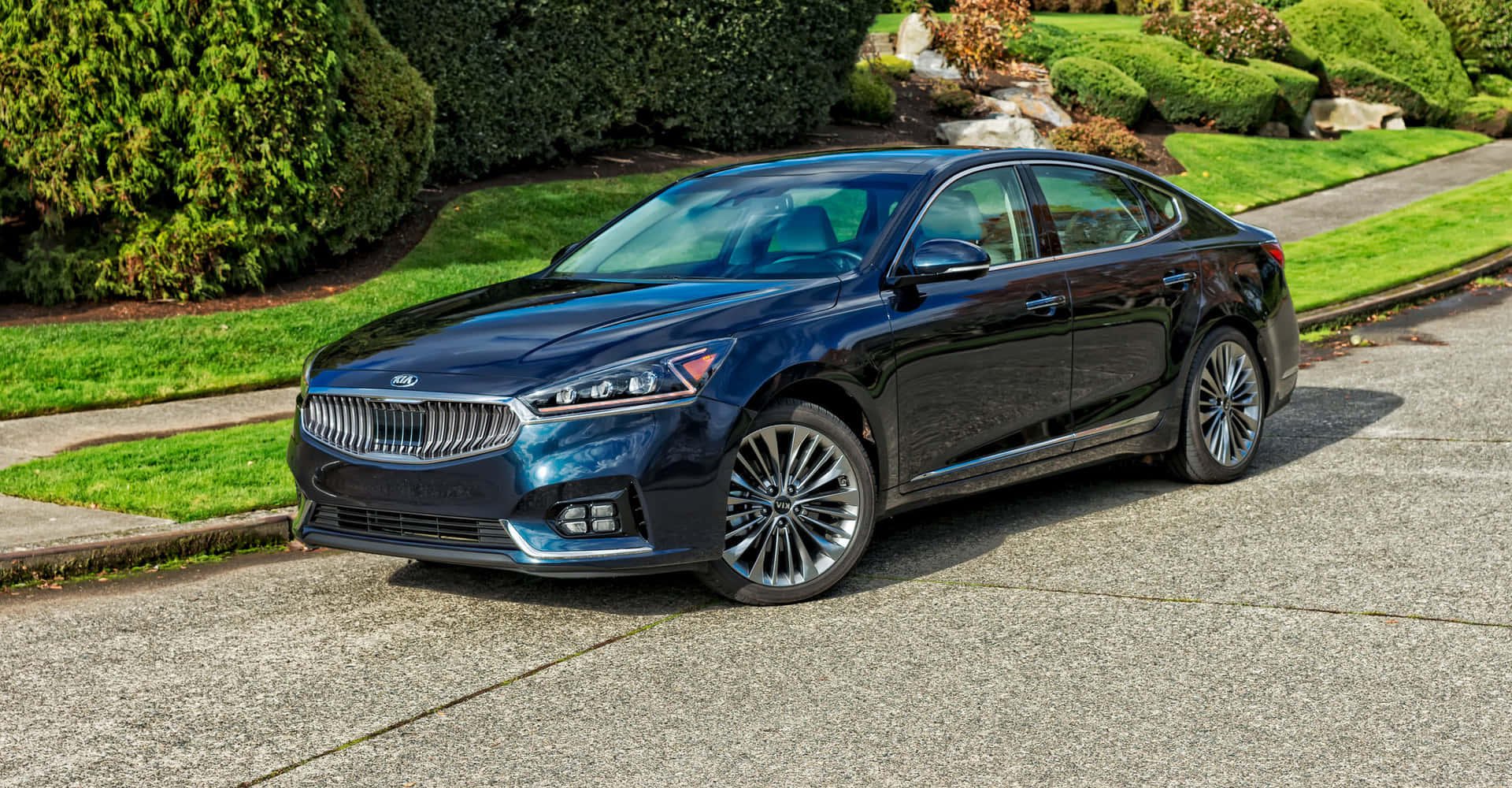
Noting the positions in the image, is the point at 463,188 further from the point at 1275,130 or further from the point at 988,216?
the point at 1275,130

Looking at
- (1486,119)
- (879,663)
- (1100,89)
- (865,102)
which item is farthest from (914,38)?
(879,663)

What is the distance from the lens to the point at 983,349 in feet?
21.2

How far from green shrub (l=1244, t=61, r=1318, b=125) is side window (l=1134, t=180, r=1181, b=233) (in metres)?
23.0

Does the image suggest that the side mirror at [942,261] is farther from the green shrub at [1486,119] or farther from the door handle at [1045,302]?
the green shrub at [1486,119]

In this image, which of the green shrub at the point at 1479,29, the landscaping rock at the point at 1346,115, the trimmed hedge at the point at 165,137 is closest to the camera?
the trimmed hedge at the point at 165,137

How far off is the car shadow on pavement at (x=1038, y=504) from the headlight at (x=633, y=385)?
3.77 feet

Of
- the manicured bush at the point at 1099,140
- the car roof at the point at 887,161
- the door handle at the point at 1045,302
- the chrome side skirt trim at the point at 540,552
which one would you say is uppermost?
the car roof at the point at 887,161

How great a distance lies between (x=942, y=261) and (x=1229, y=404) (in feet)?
7.92

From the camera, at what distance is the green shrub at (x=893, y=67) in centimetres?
2541

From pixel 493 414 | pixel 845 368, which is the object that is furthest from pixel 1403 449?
pixel 493 414

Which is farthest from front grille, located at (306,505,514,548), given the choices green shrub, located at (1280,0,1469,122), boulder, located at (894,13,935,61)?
green shrub, located at (1280,0,1469,122)

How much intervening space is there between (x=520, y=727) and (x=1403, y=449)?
562 centimetres

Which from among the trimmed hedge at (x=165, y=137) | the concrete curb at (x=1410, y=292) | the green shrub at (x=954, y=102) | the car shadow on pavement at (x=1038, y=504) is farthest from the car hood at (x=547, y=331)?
the green shrub at (x=954, y=102)

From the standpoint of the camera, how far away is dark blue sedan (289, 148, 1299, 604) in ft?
17.6
